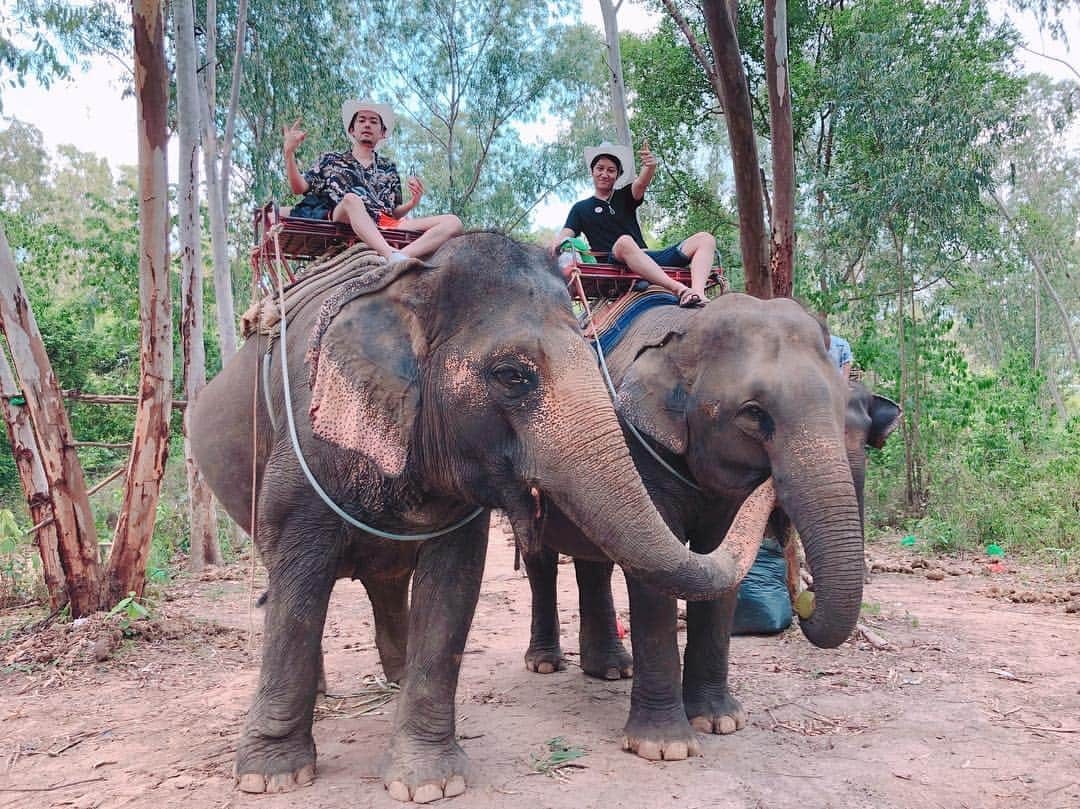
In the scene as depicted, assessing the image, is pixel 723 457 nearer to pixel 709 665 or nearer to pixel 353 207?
pixel 709 665

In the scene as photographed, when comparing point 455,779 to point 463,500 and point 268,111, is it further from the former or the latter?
point 268,111

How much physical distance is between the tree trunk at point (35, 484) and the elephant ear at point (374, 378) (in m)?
4.28

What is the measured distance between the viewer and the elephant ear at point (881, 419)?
15.2 feet

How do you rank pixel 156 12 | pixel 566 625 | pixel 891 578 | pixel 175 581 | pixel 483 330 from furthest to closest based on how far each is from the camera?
pixel 175 581 → pixel 891 578 → pixel 566 625 → pixel 156 12 → pixel 483 330

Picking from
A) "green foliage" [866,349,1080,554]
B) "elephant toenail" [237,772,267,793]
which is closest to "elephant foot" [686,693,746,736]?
"elephant toenail" [237,772,267,793]

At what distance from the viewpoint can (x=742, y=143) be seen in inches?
260

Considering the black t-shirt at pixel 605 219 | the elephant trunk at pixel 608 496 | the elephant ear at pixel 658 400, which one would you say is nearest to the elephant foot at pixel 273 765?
the elephant trunk at pixel 608 496

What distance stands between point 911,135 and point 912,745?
10.6 meters

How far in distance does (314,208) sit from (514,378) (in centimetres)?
241

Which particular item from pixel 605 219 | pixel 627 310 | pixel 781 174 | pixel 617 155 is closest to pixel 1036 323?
pixel 781 174

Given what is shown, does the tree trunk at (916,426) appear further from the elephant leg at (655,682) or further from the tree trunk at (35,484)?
the tree trunk at (35,484)

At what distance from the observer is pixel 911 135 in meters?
12.6

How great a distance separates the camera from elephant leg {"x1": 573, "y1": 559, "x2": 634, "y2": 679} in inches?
217

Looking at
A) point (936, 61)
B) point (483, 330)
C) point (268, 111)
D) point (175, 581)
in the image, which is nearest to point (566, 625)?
point (483, 330)
